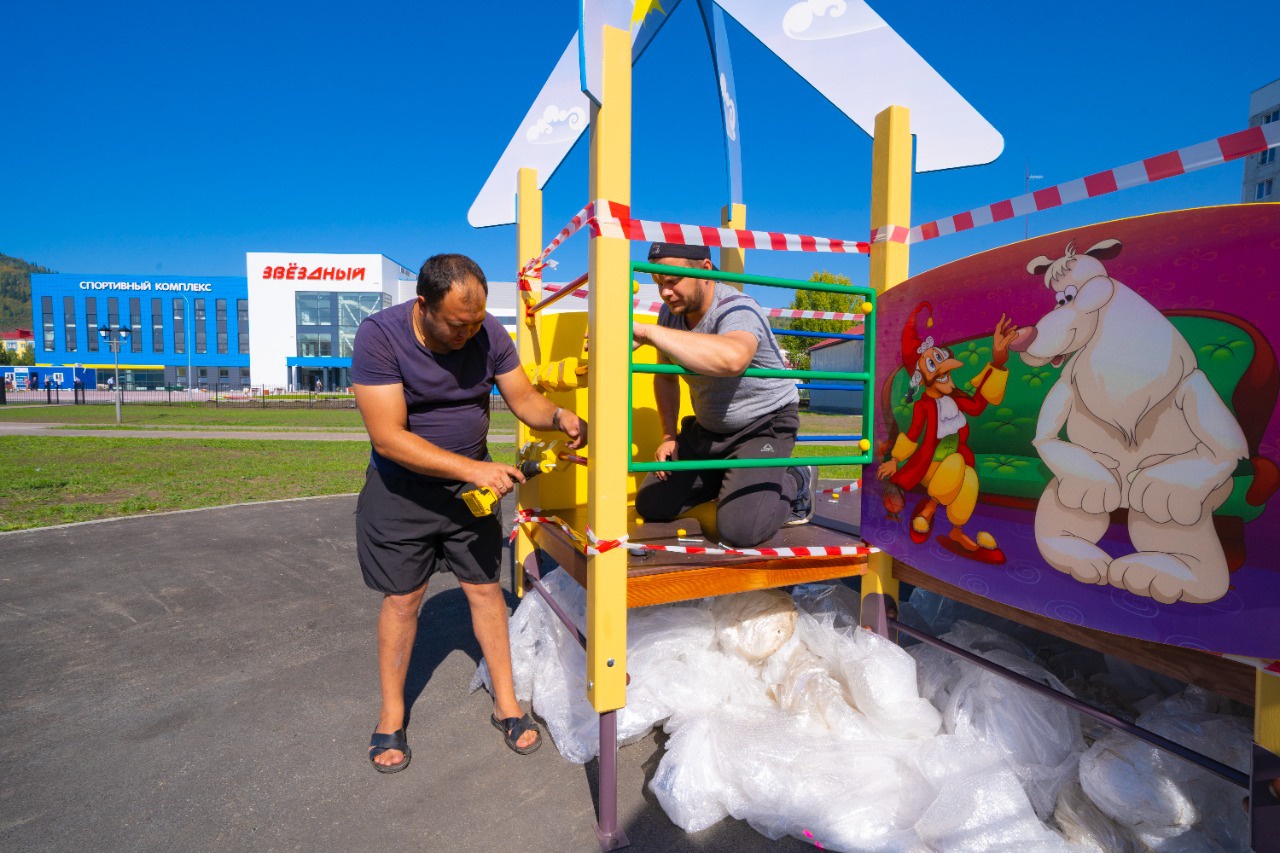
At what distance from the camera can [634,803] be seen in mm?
2281

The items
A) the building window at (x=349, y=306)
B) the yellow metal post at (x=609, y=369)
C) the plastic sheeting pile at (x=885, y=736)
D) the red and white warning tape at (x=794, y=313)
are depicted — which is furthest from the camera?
the building window at (x=349, y=306)

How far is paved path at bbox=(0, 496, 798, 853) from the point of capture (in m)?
2.13

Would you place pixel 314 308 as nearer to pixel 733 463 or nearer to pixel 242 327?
pixel 242 327

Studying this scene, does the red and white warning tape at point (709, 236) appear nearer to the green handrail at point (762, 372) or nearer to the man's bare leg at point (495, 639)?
the green handrail at point (762, 372)

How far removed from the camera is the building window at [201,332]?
2365 inches

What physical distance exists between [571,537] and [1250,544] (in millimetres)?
2012

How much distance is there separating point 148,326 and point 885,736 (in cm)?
7303

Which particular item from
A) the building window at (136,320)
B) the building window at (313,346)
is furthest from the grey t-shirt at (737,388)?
the building window at (136,320)

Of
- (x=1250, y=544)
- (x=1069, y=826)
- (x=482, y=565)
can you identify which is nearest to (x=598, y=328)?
(x=482, y=565)

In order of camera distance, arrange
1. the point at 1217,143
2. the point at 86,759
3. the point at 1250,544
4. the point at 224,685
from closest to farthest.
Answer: the point at 1250,544 < the point at 1217,143 < the point at 86,759 < the point at 224,685

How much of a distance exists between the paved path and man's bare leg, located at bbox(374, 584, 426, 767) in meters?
0.17

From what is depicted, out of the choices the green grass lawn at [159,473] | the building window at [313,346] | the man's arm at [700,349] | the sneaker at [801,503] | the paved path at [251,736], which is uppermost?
the building window at [313,346]

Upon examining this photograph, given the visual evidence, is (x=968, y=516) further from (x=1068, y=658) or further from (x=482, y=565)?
(x=482, y=565)

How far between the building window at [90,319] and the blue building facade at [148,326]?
86 millimetres
